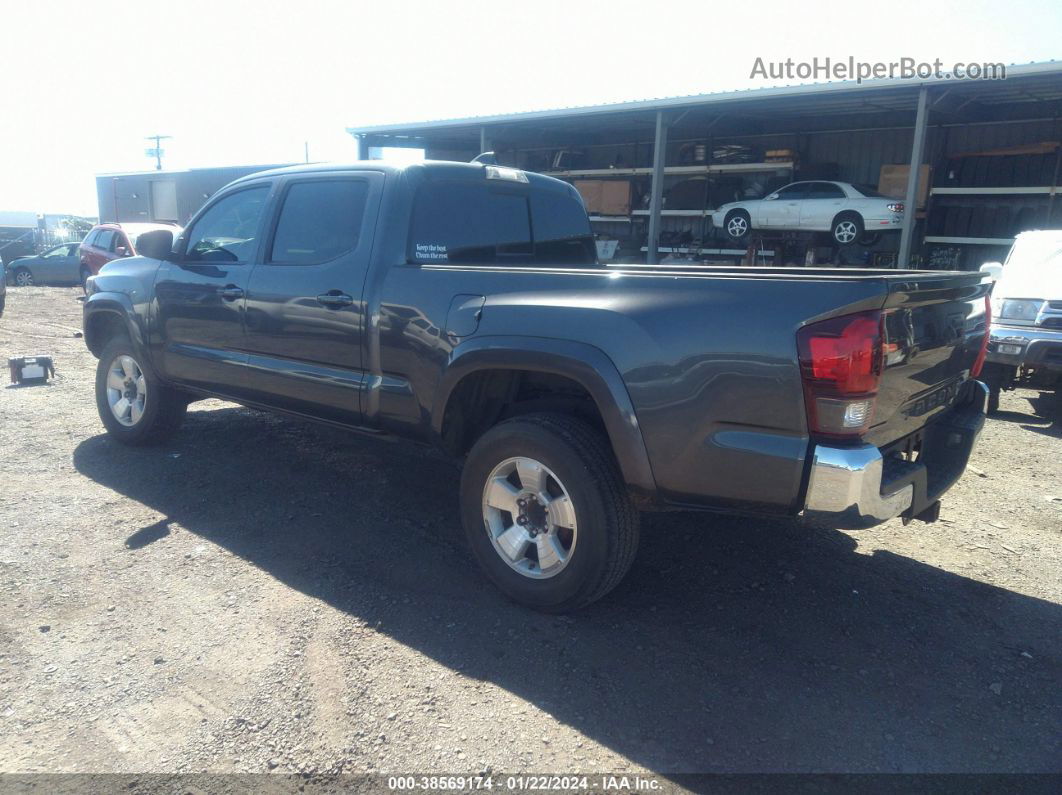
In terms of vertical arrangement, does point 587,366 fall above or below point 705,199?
below

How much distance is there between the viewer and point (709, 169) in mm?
17938

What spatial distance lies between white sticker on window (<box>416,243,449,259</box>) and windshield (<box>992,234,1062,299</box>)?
254 inches

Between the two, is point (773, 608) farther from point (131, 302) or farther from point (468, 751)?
point (131, 302)

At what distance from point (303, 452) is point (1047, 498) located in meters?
5.16

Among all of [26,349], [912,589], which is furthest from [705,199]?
[912,589]

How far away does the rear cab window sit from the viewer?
4.15m

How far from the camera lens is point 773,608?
3.57 metres

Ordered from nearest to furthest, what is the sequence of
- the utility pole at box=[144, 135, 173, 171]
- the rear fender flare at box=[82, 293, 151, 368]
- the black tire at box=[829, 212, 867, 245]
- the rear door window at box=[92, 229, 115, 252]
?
the rear fender flare at box=[82, 293, 151, 368]
the black tire at box=[829, 212, 867, 245]
the rear door window at box=[92, 229, 115, 252]
the utility pole at box=[144, 135, 173, 171]

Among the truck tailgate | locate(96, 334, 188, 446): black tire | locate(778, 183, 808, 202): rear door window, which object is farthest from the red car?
the truck tailgate

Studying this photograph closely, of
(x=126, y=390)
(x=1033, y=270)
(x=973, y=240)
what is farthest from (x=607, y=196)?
(x=126, y=390)

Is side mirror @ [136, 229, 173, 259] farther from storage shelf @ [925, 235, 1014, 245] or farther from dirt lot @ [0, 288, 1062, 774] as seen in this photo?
storage shelf @ [925, 235, 1014, 245]

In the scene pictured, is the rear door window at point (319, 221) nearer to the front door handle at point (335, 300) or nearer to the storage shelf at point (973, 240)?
the front door handle at point (335, 300)

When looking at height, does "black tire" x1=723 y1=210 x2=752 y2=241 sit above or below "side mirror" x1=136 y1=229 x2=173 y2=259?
above

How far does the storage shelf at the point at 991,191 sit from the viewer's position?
14016mm
